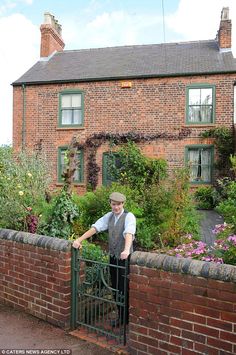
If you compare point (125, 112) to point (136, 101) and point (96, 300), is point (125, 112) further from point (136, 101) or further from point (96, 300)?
point (96, 300)

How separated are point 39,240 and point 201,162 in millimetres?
12682

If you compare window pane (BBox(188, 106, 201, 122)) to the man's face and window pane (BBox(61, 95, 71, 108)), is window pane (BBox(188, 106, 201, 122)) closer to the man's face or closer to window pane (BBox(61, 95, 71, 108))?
window pane (BBox(61, 95, 71, 108))

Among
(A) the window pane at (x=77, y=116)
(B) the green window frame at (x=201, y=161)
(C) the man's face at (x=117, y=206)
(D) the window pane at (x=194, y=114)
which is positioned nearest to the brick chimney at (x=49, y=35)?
(A) the window pane at (x=77, y=116)

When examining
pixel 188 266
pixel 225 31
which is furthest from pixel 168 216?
pixel 225 31

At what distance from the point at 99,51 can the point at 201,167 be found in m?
9.55

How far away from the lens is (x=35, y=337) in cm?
415

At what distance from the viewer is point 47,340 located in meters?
4.07

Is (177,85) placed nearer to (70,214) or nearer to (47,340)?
(70,214)

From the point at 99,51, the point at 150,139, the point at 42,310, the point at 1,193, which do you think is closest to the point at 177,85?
the point at 150,139

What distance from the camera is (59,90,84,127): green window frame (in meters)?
17.5

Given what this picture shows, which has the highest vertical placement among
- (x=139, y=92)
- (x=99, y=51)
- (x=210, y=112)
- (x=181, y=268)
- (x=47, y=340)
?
(x=99, y=51)

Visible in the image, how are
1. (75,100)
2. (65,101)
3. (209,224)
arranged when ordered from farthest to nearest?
(65,101) < (75,100) < (209,224)

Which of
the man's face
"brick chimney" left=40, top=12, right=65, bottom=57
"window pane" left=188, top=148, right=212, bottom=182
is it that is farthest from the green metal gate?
"brick chimney" left=40, top=12, right=65, bottom=57

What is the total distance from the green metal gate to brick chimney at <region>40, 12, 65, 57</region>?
57.9 feet
